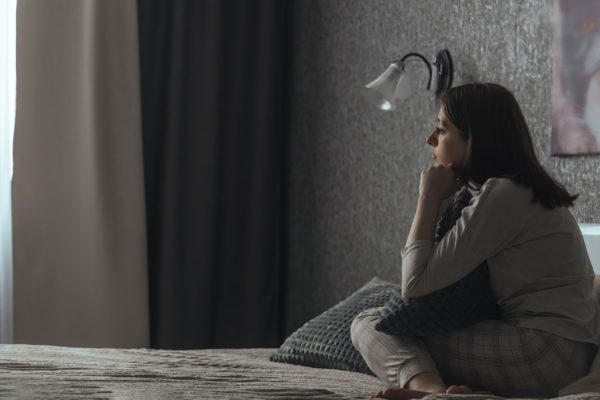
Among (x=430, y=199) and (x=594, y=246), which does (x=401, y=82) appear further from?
(x=430, y=199)

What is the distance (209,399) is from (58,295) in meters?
2.18

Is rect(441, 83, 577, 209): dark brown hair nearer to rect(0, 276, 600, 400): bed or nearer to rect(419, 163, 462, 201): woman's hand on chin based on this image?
rect(419, 163, 462, 201): woman's hand on chin

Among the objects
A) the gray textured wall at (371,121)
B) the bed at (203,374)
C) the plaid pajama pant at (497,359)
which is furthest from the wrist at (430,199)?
the gray textured wall at (371,121)

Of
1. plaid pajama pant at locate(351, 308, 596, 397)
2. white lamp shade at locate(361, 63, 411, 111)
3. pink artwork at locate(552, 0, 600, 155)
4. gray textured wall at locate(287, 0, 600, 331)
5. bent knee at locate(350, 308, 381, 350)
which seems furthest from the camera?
white lamp shade at locate(361, 63, 411, 111)

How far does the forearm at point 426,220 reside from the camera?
6.24 feet

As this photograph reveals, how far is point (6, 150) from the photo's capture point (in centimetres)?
349

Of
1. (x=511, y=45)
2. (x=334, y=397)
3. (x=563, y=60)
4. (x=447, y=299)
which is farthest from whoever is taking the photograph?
(x=511, y=45)

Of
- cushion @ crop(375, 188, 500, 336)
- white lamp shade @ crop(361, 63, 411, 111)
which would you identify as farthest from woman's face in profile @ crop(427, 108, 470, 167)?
white lamp shade @ crop(361, 63, 411, 111)

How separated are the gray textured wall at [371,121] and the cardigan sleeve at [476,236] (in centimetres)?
72

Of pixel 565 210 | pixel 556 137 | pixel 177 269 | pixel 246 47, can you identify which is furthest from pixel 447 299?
pixel 246 47

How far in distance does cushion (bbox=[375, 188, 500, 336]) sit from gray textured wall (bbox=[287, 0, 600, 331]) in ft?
2.36

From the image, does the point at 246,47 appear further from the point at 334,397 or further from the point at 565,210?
the point at 334,397

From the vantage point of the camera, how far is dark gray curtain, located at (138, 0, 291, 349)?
3793 millimetres

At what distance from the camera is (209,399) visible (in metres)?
1.53
